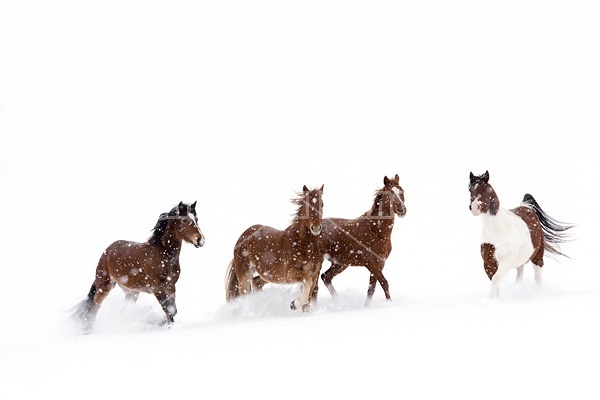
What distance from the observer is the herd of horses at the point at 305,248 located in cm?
739

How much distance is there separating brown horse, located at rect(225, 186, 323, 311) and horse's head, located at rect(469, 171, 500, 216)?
177 cm

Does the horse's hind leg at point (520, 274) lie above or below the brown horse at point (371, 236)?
below

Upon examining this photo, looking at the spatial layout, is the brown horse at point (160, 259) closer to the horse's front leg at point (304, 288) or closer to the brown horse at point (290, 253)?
the brown horse at point (290, 253)

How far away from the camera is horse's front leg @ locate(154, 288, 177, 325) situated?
749cm

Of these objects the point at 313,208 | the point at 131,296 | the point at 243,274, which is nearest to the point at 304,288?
the point at 313,208

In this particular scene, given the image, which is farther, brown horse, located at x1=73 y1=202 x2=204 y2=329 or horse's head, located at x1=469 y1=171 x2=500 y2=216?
brown horse, located at x1=73 y1=202 x2=204 y2=329

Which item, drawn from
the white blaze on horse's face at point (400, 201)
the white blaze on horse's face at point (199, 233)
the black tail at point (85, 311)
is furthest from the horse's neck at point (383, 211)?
the black tail at point (85, 311)

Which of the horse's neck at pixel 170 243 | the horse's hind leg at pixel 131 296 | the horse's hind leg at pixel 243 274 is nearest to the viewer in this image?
the horse's neck at pixel 170 243

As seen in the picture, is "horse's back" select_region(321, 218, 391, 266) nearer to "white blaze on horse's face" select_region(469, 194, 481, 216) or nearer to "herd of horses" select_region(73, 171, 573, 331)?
"herd of horses" select_region(73, 171, 573, 331)

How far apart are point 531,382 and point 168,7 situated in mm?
68357

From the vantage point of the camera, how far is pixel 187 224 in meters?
7.52

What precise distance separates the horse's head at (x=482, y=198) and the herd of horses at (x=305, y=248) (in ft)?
0.04

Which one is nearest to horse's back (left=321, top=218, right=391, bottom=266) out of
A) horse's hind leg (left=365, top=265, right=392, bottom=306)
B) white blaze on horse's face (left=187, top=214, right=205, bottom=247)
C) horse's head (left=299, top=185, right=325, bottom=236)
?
horse's hind leg (left=365, top=265, right=392, bottom=306)

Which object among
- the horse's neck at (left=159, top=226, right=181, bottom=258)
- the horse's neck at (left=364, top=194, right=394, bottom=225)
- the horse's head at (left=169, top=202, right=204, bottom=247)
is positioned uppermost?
the horse's neck at (left=364, top=194, right=394, bottom=225)
